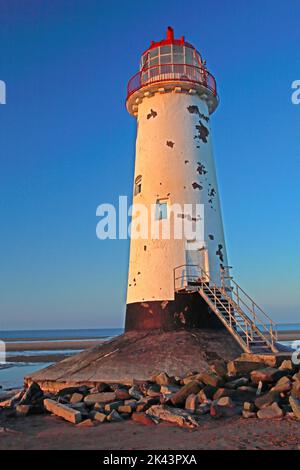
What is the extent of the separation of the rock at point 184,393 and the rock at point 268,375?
4.57 ft

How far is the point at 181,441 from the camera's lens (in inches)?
283

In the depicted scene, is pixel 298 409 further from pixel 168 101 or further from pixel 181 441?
pixel 168 101

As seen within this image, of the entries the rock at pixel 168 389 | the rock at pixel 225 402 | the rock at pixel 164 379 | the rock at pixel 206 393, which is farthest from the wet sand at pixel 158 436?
the rock at pixel 164 379

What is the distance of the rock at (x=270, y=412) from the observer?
324 inches

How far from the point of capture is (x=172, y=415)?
8.45 m

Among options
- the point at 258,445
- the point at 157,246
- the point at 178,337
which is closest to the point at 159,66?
the point at 157,246

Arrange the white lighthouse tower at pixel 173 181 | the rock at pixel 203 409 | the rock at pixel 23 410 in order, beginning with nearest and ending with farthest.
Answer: the rock at pixel 203 409, the rock at pixel 23 410, the white lighthouse tower at pixel 173 181

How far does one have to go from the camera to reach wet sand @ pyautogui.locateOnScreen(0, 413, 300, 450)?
6.98 meters

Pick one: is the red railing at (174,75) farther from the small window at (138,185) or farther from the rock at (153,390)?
the rock at (153,390)

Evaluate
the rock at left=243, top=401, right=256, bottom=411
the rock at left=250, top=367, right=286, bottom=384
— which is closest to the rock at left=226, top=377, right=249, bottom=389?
the rock at left=250, top=367, right=286, bottom=384

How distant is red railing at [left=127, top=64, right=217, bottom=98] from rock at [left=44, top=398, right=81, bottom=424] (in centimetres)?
1165

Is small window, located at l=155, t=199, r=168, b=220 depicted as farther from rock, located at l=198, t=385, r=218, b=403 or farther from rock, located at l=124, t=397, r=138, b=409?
rock, located at l=124, t=397, r=138, b=409

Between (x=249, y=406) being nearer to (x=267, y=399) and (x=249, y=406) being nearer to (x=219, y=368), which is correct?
(x=267, y=399)
